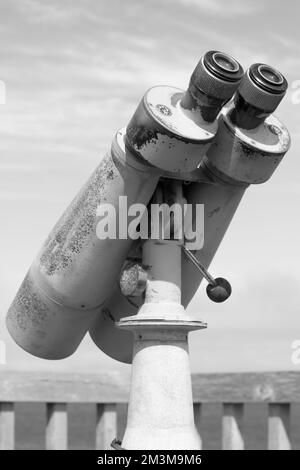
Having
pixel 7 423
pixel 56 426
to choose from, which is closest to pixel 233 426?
pixel 56 426

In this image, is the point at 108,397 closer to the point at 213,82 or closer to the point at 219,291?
the point at 219,291

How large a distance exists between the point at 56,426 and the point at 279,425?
3.96 feet

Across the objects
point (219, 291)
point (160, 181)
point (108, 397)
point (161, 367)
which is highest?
point (160, 181)

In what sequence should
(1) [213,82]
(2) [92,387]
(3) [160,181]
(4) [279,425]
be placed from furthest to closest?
1. (2) [92,387]
2. (4) [279,425]
3. (3) [160,181]
4. (1) [213,82]

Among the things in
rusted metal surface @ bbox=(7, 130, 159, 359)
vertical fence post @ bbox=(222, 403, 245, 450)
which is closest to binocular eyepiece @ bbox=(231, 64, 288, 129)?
rusted metal surface @ bbox=(7, 130, 159, 359)

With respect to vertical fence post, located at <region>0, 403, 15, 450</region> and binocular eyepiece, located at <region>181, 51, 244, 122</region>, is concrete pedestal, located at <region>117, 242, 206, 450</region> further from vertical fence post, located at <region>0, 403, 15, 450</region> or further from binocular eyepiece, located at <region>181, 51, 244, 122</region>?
vertical fence post, located at <region>0, 403, 15, 450</region>

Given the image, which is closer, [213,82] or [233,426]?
[213,82]

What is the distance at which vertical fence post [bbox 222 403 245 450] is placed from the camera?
5047mm

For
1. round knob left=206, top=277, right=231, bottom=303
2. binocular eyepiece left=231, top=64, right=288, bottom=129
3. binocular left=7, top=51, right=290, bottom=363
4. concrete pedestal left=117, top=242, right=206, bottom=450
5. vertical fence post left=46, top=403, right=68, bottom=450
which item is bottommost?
vertical fence post left=46, top=403, right=68, bottom=450

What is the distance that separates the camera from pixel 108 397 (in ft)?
16.8

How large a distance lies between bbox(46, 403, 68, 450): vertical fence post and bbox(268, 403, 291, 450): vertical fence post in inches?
43.5

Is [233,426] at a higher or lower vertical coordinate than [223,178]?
lower

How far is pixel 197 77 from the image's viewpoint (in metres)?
3.10

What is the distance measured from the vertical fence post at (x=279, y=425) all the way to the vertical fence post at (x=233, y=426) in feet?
0.53
